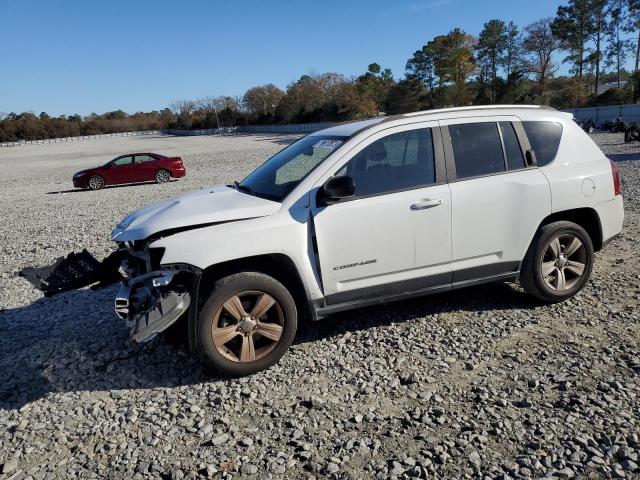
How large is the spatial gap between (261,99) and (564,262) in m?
124

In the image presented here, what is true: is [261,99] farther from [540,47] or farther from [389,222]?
[389,222]

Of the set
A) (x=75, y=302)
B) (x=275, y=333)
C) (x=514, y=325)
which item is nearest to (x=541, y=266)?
(x=514, y=325)

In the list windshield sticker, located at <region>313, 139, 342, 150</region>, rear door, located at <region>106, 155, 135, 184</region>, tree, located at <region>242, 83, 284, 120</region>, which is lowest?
rear door, located at <region>106, 155, 135, 184</region>

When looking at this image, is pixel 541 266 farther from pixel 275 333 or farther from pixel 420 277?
pixel 275 333

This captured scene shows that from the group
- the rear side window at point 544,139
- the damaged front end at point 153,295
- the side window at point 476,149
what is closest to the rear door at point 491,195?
the side window at point 476,149

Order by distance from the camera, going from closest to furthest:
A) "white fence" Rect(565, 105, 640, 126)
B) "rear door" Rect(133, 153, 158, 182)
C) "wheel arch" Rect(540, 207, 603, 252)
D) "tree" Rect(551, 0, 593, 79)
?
1. "wheel arch" Rect(540, 207, 603, 252)
2. "rear door" Rect(133, 153, 158, 182)
3. "white fence" Rect(565, 105, 640, 126)
4. "tree" Rect(551, 0, 593, 79)

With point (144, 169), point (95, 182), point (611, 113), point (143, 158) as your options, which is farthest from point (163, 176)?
point (611, 113)

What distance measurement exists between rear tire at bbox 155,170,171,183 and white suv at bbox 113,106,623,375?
1792cm

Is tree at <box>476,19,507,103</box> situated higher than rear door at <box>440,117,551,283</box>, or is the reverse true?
tree at <box>476,19,507,103</box>

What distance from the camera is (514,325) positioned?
181 inches

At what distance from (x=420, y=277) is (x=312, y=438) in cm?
175

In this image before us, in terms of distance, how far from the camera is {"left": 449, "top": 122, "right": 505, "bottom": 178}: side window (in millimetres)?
4516

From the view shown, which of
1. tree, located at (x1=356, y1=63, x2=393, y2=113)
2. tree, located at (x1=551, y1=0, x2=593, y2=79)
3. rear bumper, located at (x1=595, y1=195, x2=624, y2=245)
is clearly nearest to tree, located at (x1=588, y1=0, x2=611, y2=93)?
tree, located at (x1=551, y1=0, x2=593, y2=79)

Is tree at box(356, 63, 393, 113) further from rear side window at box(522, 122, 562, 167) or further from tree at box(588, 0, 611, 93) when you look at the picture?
rear side window at box(522, 122, 562, 167)
